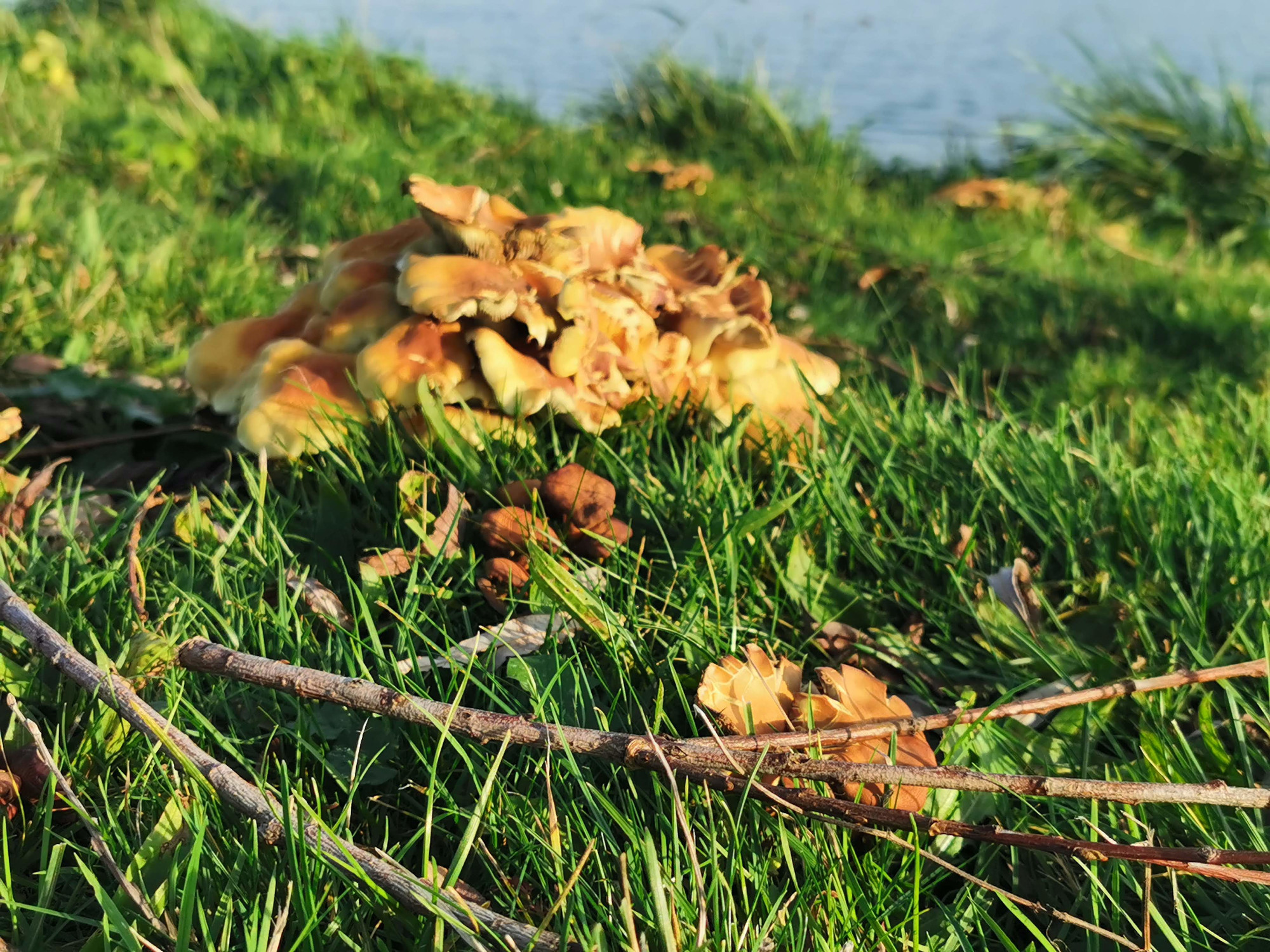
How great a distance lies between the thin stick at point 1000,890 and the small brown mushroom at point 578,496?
2.49ft

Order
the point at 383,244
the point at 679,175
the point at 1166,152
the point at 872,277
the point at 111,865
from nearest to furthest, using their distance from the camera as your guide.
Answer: the point at 111,865
the point at 383,244
the point at 872,277
the point at 679,175
the point at 1166,152

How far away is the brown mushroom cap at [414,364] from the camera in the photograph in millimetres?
2033

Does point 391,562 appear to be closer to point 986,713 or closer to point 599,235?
point 599,235

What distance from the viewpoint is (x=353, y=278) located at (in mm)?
2271

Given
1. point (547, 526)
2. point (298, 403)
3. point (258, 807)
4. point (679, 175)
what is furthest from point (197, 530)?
point (679, 175)

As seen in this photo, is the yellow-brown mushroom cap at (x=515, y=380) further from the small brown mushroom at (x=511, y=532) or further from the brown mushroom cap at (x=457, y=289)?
the small brown mushroom at (x=511, y=532)

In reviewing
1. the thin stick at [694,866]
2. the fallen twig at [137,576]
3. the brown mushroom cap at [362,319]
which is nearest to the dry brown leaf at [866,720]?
the thin stick at [694,866]

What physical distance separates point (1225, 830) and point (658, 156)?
19.2 ft

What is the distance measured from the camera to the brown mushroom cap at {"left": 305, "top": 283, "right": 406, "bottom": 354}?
7.14 feet

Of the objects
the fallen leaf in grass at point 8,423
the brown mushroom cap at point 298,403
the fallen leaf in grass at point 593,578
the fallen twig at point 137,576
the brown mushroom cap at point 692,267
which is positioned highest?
the brown mushroom cap at point 692,267

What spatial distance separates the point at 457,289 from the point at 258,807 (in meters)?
1.06

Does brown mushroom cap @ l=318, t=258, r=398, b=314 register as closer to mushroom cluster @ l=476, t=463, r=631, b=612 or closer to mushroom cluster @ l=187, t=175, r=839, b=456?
mushroom cluster @ l=187, t=175, r=839, b=456

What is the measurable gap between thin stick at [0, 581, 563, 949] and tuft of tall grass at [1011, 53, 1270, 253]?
7252 millimetres

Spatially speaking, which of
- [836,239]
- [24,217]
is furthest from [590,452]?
[836,239]
